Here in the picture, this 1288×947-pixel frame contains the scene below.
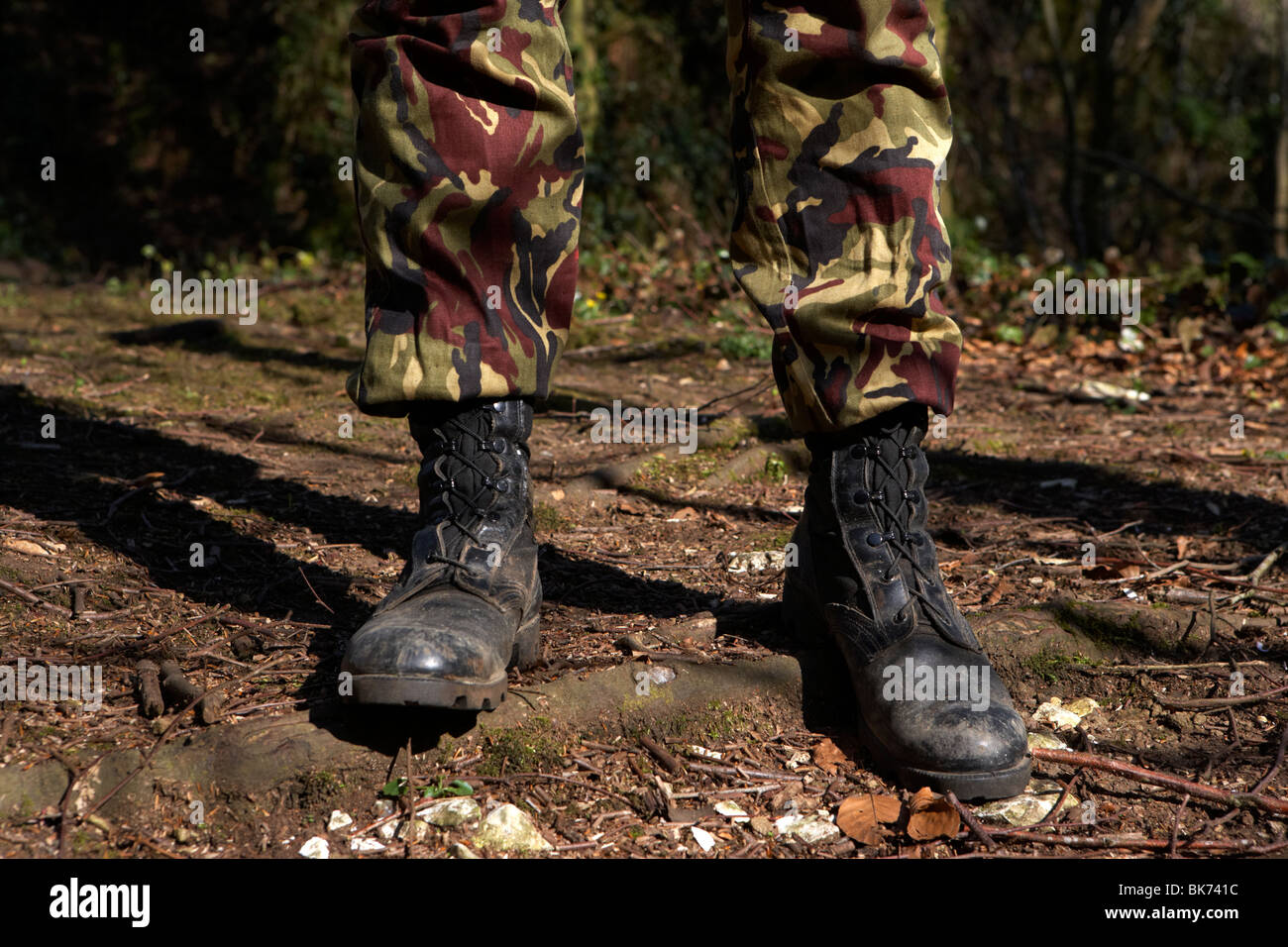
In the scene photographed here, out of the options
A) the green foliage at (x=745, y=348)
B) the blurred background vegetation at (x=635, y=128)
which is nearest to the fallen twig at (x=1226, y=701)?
the green foliage at (x=745, y=348)

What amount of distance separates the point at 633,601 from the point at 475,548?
509mm

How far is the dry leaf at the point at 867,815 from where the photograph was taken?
154cm

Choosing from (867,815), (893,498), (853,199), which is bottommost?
(867,815)

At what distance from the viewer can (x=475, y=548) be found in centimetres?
176

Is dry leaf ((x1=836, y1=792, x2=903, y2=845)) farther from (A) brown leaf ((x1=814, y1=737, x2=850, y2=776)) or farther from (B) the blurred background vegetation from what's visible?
(B) the blurred background vegetation

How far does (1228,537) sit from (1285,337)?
3.25m

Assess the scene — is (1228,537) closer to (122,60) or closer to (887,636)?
(887,636)

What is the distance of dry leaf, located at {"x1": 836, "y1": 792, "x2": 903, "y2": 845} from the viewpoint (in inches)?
60.6

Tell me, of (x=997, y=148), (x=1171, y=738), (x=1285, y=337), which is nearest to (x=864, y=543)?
(x=1171, y=738)

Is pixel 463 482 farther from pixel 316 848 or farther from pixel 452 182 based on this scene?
pixel 316 848

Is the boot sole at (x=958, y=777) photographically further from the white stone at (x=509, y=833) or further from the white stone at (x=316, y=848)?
the white stone at (x=316, y=848)

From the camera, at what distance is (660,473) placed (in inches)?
125

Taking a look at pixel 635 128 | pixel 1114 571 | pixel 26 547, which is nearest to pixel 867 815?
pixel 1114 571

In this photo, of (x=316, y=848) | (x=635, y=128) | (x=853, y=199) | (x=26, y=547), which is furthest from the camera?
(x=635, y=128)
